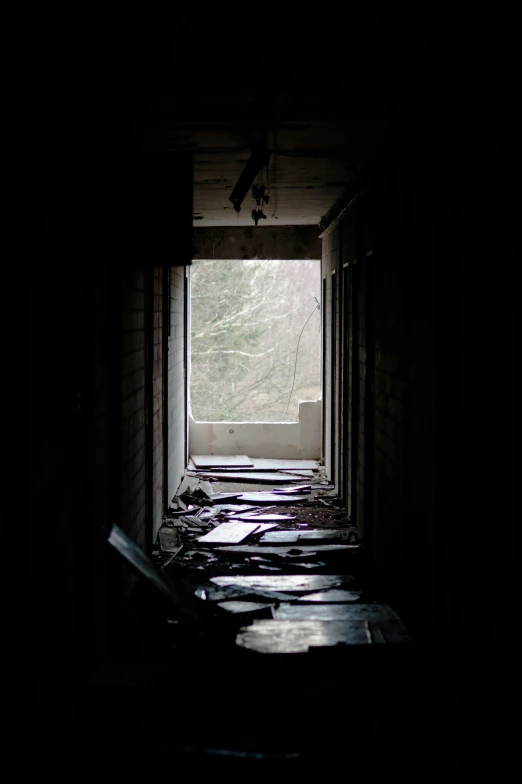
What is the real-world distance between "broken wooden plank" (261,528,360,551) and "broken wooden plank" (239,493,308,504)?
154cm

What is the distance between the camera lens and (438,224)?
4.54 m

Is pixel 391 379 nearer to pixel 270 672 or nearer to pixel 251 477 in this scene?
pixel 270 672

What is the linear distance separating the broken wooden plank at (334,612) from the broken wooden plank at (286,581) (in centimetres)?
44

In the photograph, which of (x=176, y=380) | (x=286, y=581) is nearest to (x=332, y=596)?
(x=286, y=581)

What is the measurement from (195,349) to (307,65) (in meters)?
20.3

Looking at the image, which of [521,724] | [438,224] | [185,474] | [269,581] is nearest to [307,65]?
[438,224]

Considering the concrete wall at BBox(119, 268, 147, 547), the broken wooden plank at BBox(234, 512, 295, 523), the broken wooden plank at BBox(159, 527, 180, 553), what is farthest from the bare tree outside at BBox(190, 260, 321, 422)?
the concrete wall at BBox(119, 268, 147, 547)

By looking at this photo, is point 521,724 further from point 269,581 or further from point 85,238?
point 269,581

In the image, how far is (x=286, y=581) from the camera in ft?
22.2

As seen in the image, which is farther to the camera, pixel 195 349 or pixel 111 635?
pixel 195 349

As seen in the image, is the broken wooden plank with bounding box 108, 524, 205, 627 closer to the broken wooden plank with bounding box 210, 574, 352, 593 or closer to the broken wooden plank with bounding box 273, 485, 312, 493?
the broken wooden plank with bounding box 210, 574, 352, 593

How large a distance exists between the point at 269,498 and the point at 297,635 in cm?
483

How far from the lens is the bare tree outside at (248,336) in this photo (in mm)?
23688

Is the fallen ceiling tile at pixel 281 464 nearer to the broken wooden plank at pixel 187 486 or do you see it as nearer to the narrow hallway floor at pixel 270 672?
the broken wooden plank at pixel 187 486
